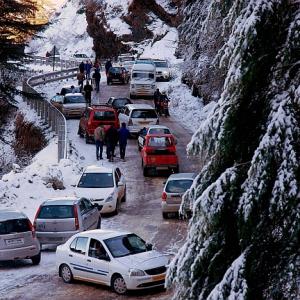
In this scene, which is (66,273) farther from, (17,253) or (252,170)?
(252,170)

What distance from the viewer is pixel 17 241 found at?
22.0 m

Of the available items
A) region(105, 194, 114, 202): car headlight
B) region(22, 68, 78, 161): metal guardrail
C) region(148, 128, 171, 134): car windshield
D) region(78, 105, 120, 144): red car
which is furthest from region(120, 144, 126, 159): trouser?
region(105, 194, 114, 202): car headlight

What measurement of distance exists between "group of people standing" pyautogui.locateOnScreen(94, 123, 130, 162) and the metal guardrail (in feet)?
4.82

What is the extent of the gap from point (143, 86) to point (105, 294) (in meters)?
37.3

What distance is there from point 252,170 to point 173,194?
18.5 metres

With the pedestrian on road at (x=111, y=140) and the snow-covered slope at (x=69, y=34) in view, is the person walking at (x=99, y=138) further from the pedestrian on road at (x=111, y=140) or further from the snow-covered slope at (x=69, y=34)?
the snow-covered slope at (x=69, y=34)

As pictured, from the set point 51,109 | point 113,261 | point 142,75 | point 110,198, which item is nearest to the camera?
point 113,261

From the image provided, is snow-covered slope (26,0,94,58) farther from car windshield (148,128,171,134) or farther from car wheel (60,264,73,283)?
car wheel (60,264,73,283)

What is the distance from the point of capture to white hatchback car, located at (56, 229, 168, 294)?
18781 mm

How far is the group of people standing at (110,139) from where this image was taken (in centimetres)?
3688

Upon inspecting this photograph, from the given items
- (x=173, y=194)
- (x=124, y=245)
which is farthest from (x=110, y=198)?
(x=124, y=245)

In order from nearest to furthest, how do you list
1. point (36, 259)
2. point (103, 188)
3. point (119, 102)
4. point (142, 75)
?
point (36, 259)
point (103, 188)
point (119, 102)
point (142, 75)

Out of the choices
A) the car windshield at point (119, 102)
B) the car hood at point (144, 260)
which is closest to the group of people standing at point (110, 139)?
the car windshield at point (119, 102)

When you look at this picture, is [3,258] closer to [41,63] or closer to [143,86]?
[143,86]
